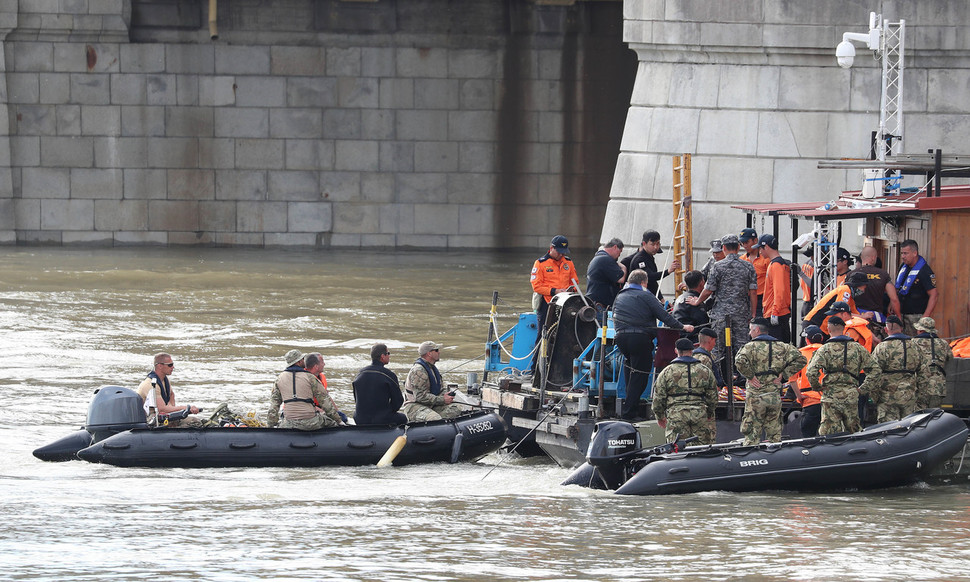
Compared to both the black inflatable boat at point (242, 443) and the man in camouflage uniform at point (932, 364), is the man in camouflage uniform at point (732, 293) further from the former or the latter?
the black inflatable boat at point (242, 443)

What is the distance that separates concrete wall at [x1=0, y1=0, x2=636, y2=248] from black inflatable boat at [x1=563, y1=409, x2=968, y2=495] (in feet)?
70.3

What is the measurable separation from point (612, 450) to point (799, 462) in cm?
160

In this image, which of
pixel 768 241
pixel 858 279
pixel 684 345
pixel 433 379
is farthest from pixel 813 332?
pixel 433 379

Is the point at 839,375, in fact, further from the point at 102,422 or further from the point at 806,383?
the point at 102,422

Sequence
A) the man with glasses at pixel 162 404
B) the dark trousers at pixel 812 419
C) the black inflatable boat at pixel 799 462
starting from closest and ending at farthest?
the black inflatable boat at pixel 799 462 < the dark trousers at pixel 812 419 < the man with glasses at pixel 162 404

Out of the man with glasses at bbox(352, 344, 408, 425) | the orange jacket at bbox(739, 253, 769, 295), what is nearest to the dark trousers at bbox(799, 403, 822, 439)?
the orange jacket at bbox(739, 253, 769, 295)

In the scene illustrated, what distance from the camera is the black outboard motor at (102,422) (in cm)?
1422

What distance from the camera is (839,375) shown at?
12812 mm

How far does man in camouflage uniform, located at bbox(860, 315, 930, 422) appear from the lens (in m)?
13.0

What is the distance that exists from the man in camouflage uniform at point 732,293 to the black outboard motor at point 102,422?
5.63 meters

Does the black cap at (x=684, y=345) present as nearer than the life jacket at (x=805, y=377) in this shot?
Yes

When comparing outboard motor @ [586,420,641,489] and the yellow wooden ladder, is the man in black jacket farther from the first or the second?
the yellow wooden ladder

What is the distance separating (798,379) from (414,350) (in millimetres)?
9071

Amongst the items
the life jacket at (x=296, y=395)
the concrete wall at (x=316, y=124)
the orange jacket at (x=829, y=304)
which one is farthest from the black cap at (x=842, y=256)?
the concrete wall at (x=316, y=124)
